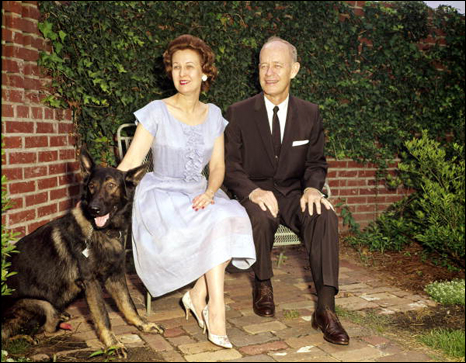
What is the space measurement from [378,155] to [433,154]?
137 centimetres

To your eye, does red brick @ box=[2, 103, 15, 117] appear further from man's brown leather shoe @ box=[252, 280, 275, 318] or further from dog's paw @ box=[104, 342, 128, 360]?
man's brown leather shoe @ box=[252, 280, 275, 318]

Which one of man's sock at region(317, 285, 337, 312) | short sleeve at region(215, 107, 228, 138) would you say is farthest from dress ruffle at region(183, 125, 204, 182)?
man's sock at region(317, 285, 337, 312)

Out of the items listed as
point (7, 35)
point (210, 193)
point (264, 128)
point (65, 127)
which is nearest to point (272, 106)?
point (264, 128)

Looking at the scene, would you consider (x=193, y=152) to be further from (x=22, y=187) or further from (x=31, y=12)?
(x=31, y=12)

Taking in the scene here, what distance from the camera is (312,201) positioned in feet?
12.7

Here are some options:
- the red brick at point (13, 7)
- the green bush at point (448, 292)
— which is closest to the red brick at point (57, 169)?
the red brick at point (13, 7)

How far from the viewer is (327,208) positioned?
3.80m

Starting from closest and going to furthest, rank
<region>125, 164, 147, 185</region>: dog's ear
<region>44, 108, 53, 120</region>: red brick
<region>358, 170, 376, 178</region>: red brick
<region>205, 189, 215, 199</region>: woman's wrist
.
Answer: <region>125, 164, 147, 185</region>: dog's ear, <region>205, 189, 215, 199</region>: woman's wrist, <region>44, 108, 53, 120</region>: red brick, <region>358, 170, 376, 178</region>: red brick

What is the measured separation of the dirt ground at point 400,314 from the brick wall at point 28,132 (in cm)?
112

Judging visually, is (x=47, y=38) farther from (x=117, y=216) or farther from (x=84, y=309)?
(x=84, y=309)

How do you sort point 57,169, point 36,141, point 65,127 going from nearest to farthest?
point 36,141, point 57,169, point 65,127

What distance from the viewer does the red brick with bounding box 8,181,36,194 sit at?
391 centimetres

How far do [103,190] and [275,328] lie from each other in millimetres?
1607

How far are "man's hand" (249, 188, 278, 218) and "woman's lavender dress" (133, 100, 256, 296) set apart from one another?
0.25m
